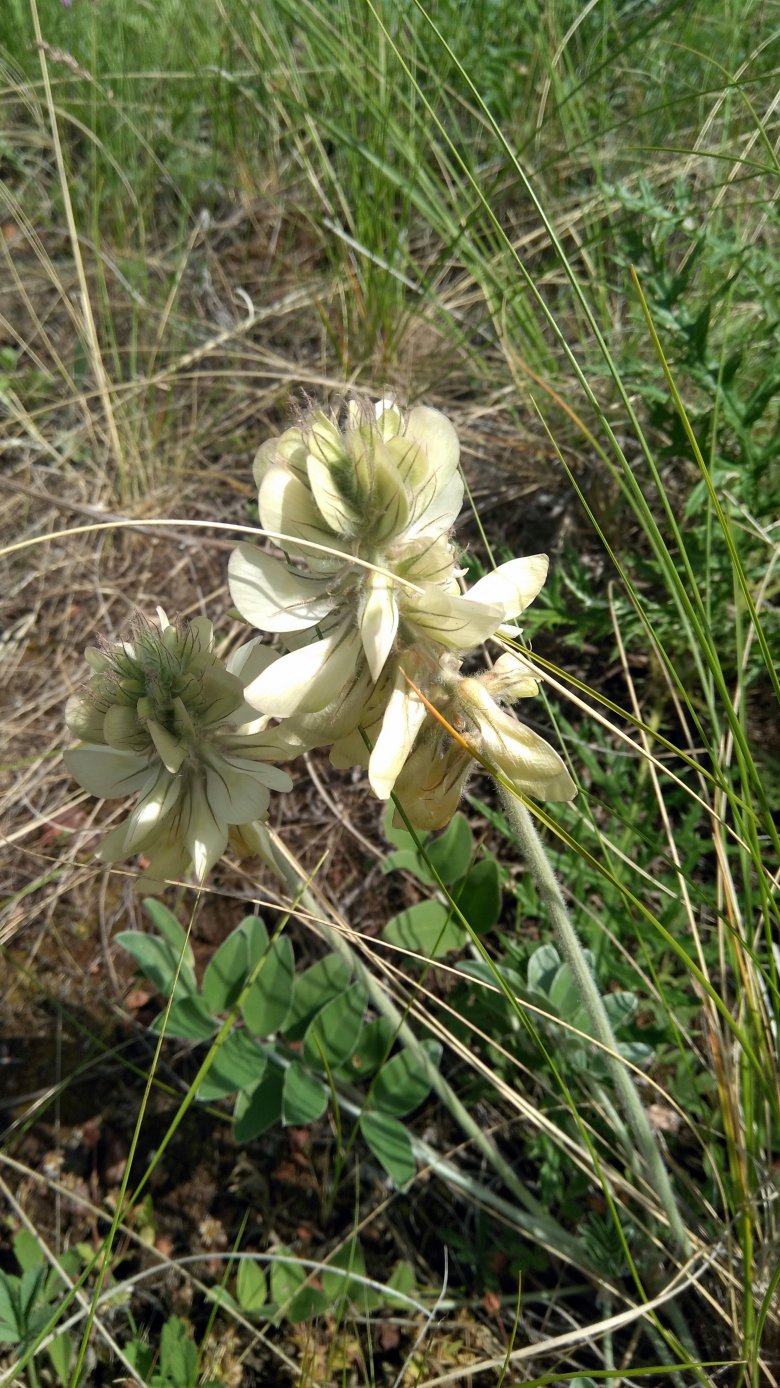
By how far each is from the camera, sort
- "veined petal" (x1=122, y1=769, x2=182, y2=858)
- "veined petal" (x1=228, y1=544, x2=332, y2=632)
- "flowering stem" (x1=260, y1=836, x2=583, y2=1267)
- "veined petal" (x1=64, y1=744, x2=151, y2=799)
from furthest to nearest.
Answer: "flowering stem" (x1=260, y1=836, x2=583, y2=1267) < "veined petal" (x1=64, y1=744, x2=151, y2=799) < "veined petal" (x1=122, y1=769, x2=182, y2=858) < "veined petal" (x1=228, y1=544, x2=332, y2=632)

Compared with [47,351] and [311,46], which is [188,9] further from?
[47,351]

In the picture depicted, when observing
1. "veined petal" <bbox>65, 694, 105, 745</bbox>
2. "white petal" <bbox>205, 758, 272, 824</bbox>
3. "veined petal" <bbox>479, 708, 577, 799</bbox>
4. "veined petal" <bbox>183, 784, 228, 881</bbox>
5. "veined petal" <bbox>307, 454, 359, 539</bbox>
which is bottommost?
"veined petal" <bbox>183, 784, 228, 881</bbox>

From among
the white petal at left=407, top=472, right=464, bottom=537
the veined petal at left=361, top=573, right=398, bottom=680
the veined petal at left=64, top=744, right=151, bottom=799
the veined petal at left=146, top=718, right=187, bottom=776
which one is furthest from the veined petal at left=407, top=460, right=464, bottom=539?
the veined petal at left=64, top=744, right=151, bottom=799

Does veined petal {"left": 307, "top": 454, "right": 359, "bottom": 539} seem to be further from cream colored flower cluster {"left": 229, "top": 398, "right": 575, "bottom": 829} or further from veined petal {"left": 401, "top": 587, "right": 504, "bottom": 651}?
veined petal {"left": 401, "top": 587, "right": 504, "bottom": 651}

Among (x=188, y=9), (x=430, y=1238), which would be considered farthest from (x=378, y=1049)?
(x=188, y=9)

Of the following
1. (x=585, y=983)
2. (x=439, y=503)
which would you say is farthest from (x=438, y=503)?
(x=585, y=983)

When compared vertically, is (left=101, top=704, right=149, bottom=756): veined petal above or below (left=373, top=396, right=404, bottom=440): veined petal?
below

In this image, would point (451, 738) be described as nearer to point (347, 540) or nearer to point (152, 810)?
point (347, 540)
